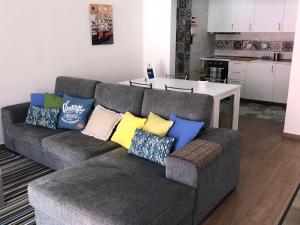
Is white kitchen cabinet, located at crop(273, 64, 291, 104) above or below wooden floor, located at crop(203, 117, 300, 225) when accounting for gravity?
above

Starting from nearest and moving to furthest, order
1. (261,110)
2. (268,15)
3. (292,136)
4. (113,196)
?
(113,196) < (292,136) < (261,110) < (268,15)

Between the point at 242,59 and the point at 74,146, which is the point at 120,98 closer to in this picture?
the point at 74,146

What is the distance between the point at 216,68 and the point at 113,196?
16.8 ft

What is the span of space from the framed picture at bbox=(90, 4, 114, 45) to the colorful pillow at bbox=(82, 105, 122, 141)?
1.80 m

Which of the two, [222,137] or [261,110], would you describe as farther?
[261,110]

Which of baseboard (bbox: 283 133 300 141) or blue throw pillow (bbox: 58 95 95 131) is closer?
blue throw pillow (bbox: 58 95 95 131)

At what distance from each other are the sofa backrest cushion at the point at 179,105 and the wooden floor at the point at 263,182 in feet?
2.54

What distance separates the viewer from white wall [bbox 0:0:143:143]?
3715mm

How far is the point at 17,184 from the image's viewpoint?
10.0 feet

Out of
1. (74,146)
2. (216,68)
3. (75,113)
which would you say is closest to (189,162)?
(74,146)

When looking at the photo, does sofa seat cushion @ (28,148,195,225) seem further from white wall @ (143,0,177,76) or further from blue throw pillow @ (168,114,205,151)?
white wall @ (143,0,177,76)

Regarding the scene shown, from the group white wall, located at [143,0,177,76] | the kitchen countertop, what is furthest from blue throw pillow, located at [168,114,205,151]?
the kitchen countertop

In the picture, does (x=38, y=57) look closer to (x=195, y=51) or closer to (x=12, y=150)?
(x=12, y=150)

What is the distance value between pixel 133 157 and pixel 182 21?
3.83 metres
